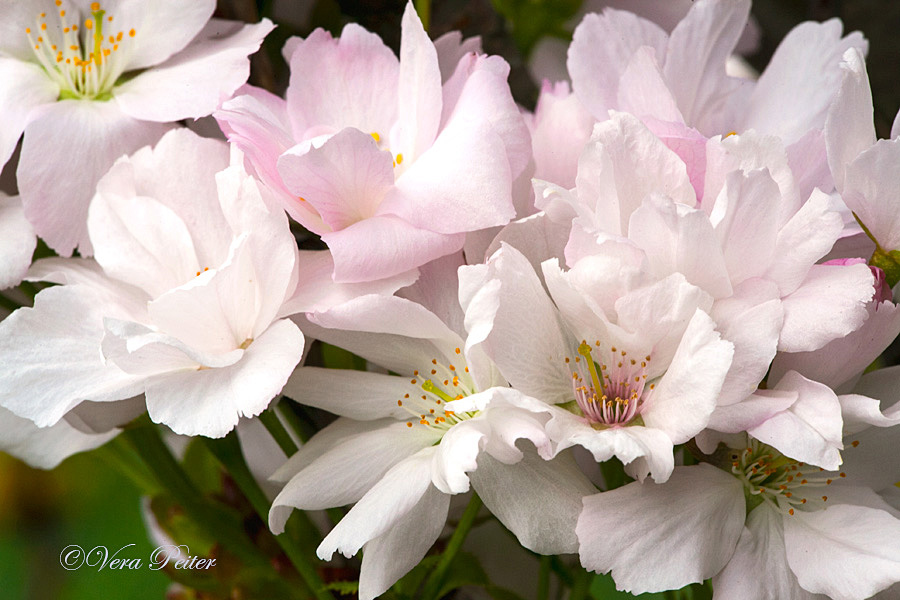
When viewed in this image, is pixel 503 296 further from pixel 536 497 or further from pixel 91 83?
pixel 91 83

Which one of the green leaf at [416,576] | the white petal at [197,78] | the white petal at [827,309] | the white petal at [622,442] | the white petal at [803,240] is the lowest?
the green leaf at [416,576]

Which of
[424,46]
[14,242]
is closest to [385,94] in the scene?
[424,46]

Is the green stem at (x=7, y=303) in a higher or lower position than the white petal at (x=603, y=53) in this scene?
lower

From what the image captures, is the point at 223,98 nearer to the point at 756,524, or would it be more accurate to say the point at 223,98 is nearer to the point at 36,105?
the point at 36,105

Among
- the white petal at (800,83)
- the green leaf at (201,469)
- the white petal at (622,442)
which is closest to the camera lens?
the white petal at (622,442)

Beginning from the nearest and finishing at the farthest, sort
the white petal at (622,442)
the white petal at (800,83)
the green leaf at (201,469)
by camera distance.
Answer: the white petal at (622,442) < the white petal at (800,83) < the green leaf at (201,469)

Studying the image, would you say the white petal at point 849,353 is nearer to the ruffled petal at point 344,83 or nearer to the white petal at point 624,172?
the white petal at point 624,172

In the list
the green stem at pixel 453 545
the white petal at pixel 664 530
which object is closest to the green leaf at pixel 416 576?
the green stem at pixel 453 545

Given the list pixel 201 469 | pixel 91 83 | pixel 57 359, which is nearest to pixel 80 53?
pixel 91 83
